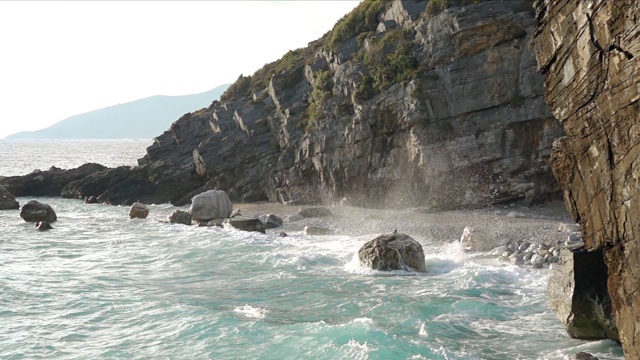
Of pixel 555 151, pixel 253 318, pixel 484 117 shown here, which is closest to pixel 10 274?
pixel 253 318

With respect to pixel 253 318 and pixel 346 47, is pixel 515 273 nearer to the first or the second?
pixel 253 318

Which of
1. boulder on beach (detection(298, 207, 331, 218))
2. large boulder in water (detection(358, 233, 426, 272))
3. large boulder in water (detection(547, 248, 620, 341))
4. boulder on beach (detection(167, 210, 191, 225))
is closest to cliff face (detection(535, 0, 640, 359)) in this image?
large boulder in water (detection(547, 248, 620, 341))

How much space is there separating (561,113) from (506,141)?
2447cm

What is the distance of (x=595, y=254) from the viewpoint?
13.8 meters

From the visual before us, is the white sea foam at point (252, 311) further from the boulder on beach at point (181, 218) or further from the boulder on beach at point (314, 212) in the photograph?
the boulder on beach at point (181, 218)

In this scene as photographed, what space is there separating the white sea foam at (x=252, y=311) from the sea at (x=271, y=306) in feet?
0.31

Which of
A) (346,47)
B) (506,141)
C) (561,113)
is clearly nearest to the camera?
(561,113)

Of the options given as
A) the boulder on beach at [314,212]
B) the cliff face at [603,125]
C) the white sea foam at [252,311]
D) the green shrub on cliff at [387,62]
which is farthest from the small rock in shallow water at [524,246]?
the green shrub on cliff at [387,62]

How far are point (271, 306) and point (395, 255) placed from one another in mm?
5829

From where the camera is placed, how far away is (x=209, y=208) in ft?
132

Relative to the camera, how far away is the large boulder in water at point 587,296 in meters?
13.5

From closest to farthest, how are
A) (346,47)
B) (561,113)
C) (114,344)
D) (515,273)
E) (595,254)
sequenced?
(561,113) < (595,254) < (114,344) < (515,273) < (346,47)

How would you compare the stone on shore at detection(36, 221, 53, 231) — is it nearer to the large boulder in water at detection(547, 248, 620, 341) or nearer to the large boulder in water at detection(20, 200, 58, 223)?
the large boulder in water at detection(20, 200, 58, 223)

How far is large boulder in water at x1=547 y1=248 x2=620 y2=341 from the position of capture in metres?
13.5
